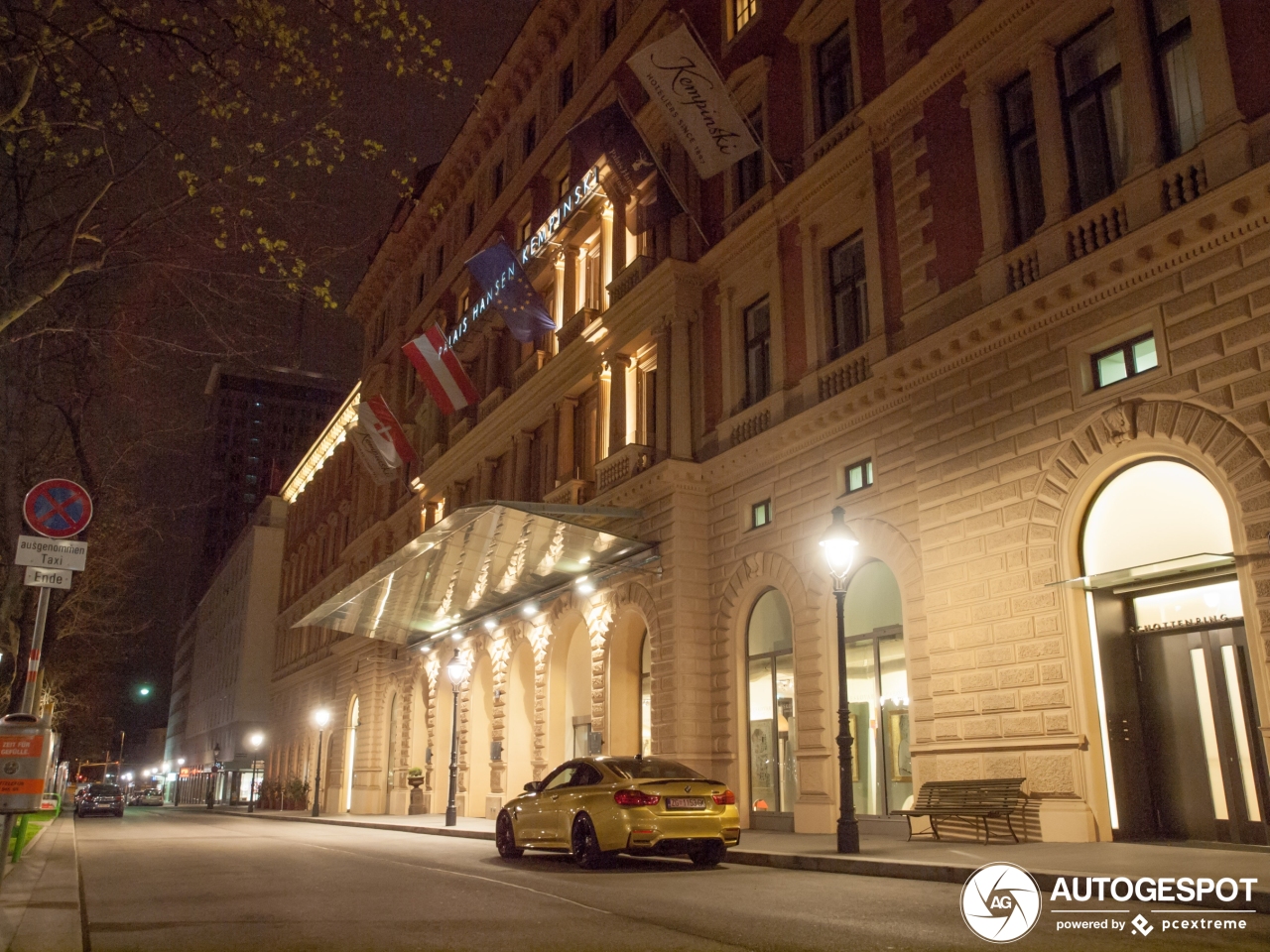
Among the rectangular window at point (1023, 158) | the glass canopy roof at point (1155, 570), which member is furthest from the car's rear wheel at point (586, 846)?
the rectangular window at point (1023, 158)

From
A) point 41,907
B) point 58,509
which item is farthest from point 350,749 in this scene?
point 41,907

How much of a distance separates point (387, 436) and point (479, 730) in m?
12.1

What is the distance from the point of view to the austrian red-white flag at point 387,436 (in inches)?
1519

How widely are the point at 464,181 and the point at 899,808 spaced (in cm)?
3273

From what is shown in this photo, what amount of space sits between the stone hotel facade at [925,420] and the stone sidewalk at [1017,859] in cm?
106

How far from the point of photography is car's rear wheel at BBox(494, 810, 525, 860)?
16.6 meters

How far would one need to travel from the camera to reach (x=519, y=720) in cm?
3067

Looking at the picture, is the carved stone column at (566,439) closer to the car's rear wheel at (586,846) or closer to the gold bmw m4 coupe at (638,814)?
the gold bmw m4 coupe at (638,814)

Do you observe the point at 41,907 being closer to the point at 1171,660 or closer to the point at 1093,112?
the point at 1171,660

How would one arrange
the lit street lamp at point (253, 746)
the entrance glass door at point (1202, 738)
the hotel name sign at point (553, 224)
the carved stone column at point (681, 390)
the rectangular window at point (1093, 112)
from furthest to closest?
the lit street lamp at point (253, 746) < the hotel name sign at point (553, 224) < the carved stone column at point (681, 390) < the rectangular window at point (1093, 112) < the entrance glass door at point (1202, 738)

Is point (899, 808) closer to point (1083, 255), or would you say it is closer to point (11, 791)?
point (1083, 255)

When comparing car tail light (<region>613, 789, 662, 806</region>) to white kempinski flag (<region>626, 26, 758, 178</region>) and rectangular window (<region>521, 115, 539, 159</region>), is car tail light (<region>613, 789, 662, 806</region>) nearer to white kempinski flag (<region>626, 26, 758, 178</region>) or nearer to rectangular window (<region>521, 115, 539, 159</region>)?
white kempinski flag (<region>626, 26, 758, 178</region>)

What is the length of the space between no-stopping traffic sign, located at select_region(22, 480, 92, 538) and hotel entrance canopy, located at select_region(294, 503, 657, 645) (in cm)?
1100

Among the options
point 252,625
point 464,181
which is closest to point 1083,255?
point 464,181
